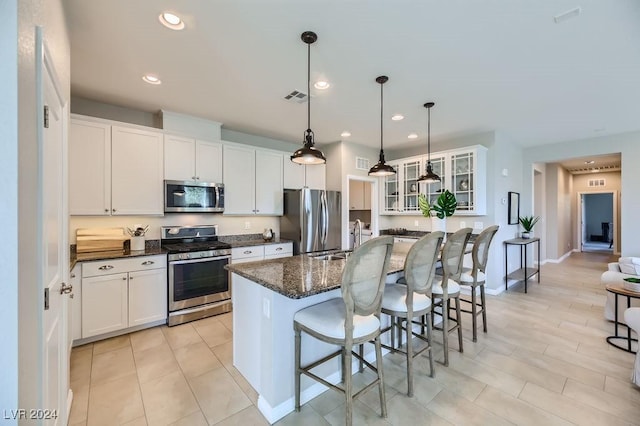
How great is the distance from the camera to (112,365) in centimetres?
247

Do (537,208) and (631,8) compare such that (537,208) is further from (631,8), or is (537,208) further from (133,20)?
(133,20)

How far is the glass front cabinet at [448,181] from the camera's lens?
180 inches

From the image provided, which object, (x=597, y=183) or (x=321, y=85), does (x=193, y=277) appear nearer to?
(x=321, y=85)

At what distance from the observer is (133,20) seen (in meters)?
1.99

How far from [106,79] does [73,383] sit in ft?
9.33

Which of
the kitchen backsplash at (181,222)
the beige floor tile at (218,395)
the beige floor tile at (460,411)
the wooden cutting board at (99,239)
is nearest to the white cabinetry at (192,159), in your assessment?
the kitchen backsplash at (181,222)

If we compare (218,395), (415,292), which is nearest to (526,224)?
(415,292)

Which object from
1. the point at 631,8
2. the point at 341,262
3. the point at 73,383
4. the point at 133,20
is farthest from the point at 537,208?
the point at 73,383

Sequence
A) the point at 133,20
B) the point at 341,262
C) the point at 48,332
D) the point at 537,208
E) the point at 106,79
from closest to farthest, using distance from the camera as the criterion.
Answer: the point at 48,332 → the point at 133,20 → the point at 341,262 → the point at 106,79 → the point at 537,208

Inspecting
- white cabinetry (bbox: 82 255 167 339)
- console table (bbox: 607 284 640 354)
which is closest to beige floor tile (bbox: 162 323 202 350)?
white cabinetry (bbox: 82 255 167 339)

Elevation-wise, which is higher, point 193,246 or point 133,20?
point 133,20

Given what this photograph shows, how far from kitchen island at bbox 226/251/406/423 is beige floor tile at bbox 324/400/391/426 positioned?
221 millimetres

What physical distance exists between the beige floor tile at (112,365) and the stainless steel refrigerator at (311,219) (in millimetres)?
2480

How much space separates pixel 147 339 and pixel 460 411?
3.04 m
